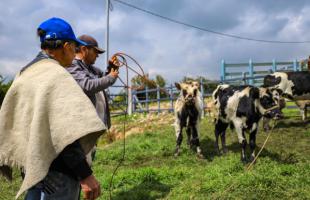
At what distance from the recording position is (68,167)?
2.26 m

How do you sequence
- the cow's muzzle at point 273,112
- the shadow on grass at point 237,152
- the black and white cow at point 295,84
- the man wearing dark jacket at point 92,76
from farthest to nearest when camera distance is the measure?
the black and white cow at point 295,84
the cow's muzzle at point 273,112
the shadow on grass at point 237,152
the man wearing dark jacket at point 92,76

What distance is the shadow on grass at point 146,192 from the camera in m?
5.88

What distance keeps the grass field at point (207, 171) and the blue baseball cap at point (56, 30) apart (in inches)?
128

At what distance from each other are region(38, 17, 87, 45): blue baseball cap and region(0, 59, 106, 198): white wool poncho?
0.65ft

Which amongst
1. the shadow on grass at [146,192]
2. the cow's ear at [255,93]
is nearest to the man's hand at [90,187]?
the shadow on grass at [146,192]

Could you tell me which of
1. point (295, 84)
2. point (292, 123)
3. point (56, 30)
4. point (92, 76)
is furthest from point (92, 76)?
point (295, 84)

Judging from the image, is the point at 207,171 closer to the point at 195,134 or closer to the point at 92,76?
the point at 195,134

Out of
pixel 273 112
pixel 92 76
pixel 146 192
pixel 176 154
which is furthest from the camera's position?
pixel 176 154

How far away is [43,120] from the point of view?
2217mm

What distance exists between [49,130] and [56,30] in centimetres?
65

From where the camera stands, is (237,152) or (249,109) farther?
(237,152)

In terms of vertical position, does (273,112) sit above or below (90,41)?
below

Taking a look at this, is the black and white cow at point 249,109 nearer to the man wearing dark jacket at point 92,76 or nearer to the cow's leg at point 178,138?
the cow's leg at point 178,138

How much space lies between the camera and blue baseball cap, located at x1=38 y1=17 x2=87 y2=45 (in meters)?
2.49
